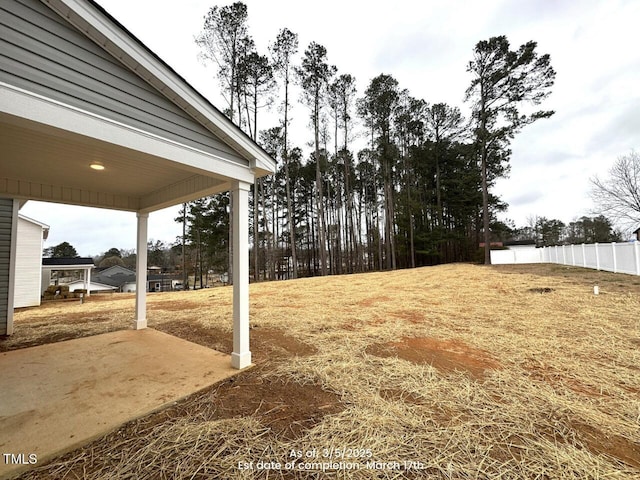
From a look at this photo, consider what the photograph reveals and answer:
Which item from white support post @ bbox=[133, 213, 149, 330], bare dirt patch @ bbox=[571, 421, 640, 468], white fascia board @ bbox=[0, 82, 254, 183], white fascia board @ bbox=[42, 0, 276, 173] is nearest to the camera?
bare dirt patch @ bbox=[571, 421, 640, 468]

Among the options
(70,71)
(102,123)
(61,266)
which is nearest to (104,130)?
(102,123)

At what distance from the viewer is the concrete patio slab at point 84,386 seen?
1846mm

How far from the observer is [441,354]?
317 cm

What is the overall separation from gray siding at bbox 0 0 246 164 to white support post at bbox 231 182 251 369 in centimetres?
103

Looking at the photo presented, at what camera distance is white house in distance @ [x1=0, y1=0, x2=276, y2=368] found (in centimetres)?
178

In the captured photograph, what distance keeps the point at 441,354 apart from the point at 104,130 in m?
4.27

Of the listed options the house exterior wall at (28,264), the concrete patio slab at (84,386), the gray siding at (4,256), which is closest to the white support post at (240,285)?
the concrete patio slab at (84,386)

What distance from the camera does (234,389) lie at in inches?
99.3

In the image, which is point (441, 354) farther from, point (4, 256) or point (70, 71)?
point (4, 256)

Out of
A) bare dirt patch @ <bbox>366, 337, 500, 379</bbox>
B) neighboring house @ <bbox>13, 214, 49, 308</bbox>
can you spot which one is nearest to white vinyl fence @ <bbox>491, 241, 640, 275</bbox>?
bare dirt patch @ <bbox>366, 337, 500, 379</bbox>

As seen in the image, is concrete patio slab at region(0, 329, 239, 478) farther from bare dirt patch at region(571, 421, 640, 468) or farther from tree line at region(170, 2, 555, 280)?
tree line at region(170, 2, 555, 280)

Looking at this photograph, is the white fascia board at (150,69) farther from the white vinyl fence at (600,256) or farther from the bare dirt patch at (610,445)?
the white vinyl fence at (600,256)

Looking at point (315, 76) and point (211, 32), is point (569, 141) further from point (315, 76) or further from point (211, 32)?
point (211, 32)

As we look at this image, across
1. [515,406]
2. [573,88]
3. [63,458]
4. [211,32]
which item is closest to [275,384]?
[63,458]
